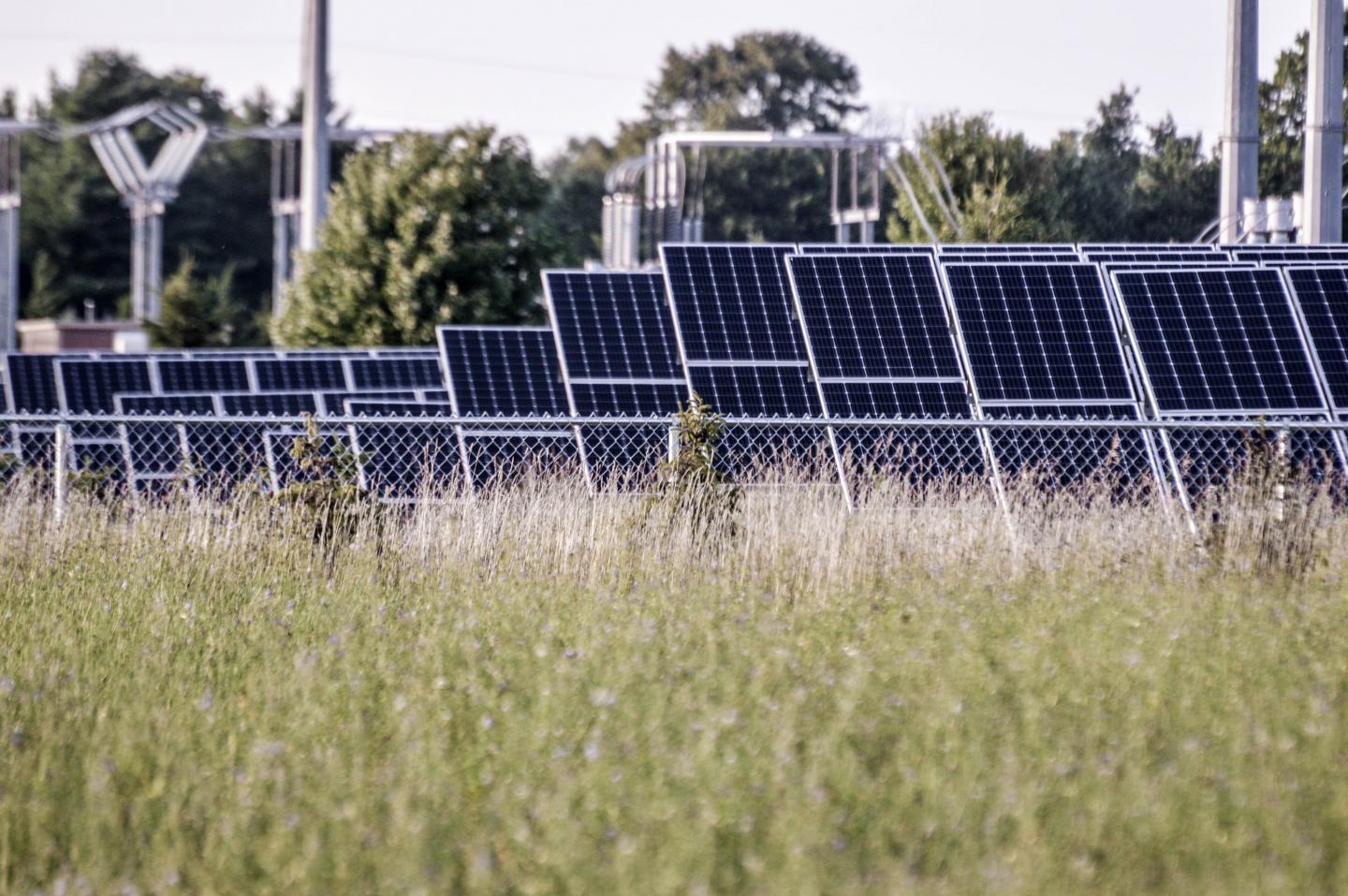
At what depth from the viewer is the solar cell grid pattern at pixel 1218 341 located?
12812mm

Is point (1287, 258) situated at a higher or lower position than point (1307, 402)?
higher

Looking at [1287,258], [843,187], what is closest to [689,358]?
[1287,258]

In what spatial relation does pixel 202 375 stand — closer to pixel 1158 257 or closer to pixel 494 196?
pixel 494 196

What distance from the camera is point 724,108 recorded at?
79.5 meters

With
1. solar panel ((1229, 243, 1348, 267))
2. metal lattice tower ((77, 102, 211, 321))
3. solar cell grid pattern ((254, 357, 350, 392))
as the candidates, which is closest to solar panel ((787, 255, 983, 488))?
solar panel ((1229, 243, 1348, 267))

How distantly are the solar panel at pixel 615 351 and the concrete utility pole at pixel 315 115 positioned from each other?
24.8ft

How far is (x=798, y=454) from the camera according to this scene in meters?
13.3

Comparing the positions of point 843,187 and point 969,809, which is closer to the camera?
point 969,809

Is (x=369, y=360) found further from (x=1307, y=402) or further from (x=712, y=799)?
(x=712, y=799)

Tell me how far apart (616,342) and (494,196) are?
12.4 meters

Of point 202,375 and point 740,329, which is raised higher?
point 740,329

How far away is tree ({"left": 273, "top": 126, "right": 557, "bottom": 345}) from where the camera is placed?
2659cm

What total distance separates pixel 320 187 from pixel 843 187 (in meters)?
53.0

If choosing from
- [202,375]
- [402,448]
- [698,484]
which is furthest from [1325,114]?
[202,375]
